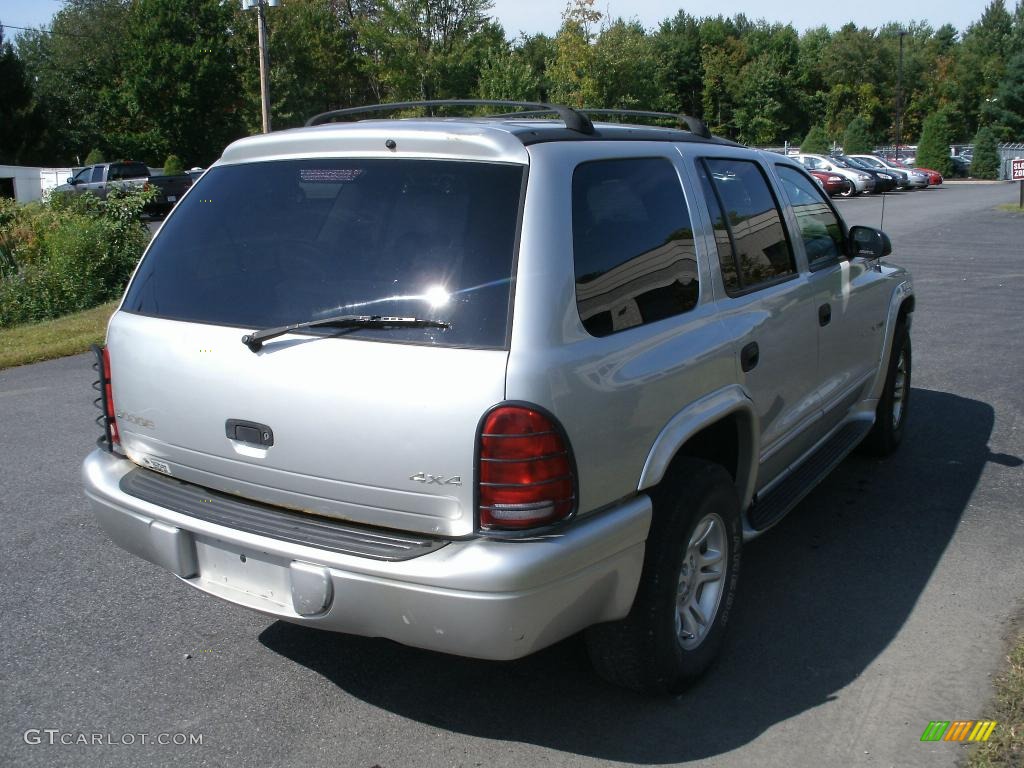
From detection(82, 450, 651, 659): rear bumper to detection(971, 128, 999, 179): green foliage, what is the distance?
58503 mm

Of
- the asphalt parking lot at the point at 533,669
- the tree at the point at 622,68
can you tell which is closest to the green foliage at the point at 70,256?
the asphalt parking lot at the point at 533,669

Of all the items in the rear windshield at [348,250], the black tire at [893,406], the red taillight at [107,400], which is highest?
the rear windshield at [348,250]

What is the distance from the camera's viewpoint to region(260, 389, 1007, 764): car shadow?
3.32 meters

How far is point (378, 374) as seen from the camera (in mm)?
2854

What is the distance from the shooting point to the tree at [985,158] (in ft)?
178

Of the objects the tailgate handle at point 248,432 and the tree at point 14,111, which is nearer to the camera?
the tailgate handle at point 248,432

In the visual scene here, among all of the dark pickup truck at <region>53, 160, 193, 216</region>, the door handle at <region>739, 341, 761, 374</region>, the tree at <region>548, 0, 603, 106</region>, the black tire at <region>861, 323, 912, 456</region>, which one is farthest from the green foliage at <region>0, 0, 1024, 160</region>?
the door handle at <region>739, 341, 761, 374</region>

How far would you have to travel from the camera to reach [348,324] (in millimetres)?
2969

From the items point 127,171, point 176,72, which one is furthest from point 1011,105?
point 127,171

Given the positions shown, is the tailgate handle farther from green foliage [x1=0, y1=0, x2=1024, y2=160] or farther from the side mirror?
green foliage [x1=0, y1=0, x2=1024, y2=160]

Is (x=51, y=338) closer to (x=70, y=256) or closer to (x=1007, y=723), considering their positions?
(x=70, y=256)

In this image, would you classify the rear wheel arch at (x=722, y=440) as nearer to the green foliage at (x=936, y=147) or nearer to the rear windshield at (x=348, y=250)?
the rear windshield at (x=348, y=250)

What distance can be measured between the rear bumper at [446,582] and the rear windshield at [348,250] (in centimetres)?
63

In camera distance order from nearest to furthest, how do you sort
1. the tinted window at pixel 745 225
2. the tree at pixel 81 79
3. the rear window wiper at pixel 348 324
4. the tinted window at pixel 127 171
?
the rear window wiper at pixel 348 324
the tinted window at pixel 745 225
the tinted window at pixel 127 171
the tree at pixel 81 79
